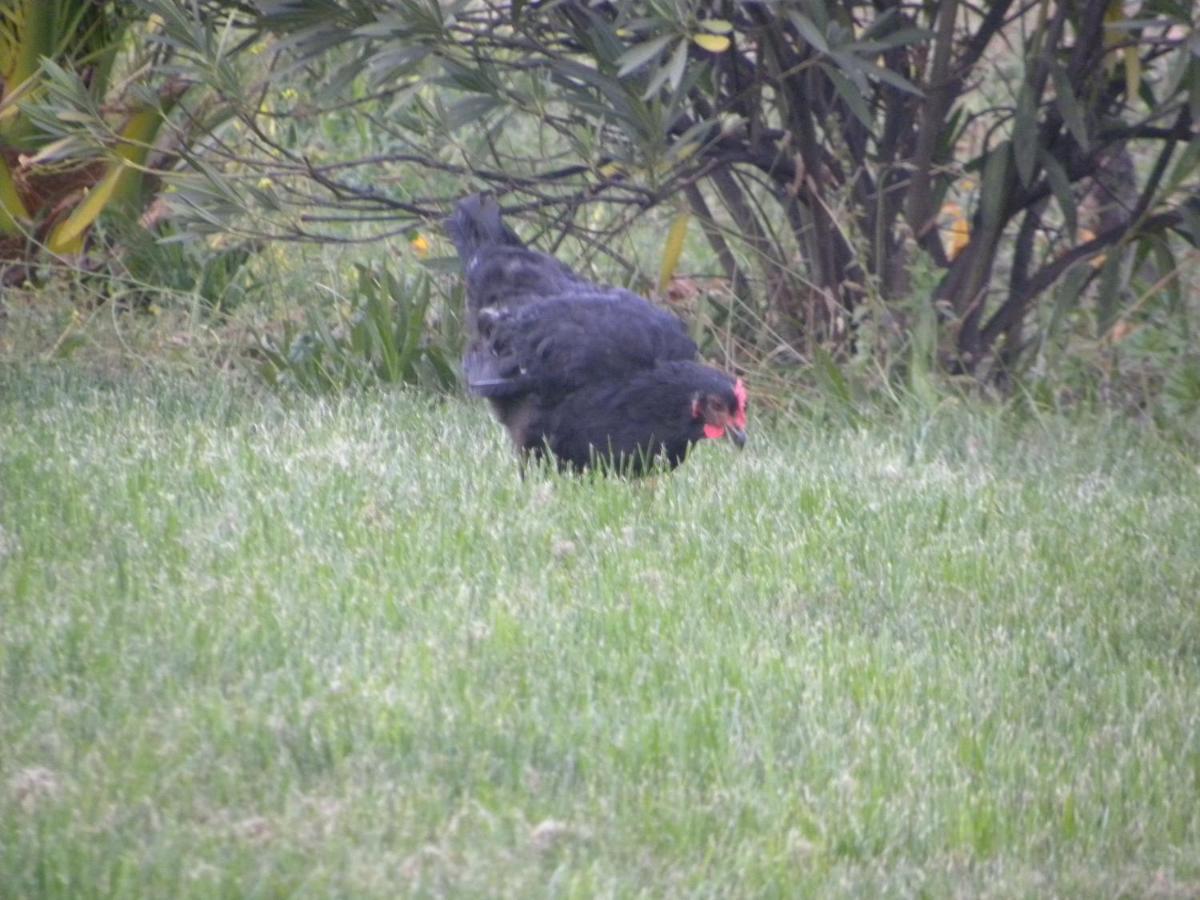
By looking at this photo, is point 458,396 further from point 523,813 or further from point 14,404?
point 523,813

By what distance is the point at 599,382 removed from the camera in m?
5.57

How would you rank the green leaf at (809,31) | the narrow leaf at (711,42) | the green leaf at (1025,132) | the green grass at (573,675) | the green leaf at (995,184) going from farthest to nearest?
the green leaf at (995,184)
the green leaf at (1025,132)
the green leaf at (809,31)
the narrow leaf at (711,42)
the green grass at (573,675)

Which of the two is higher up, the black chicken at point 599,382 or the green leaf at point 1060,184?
the green leaf at point 1060,184

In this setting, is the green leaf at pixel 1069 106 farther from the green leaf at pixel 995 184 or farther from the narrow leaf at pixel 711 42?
the narrow leaf at pixel 711 42

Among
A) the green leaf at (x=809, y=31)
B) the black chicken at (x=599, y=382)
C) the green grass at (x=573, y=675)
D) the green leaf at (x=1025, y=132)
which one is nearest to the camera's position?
the green grass at (x=573, y=675)

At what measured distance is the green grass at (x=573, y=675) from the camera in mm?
3109

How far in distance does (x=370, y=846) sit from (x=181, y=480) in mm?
2387

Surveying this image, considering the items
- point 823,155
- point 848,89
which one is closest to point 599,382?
point 848,89

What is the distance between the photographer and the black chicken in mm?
5426

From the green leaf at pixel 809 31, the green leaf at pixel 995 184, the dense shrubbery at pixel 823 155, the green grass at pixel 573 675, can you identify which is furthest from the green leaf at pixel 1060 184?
the green grass at pixel 573 675

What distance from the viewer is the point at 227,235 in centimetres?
744

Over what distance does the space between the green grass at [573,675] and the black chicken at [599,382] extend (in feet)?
0.60

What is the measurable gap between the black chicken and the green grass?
18cm

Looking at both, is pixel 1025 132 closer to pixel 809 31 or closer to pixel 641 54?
pixel 809 31
